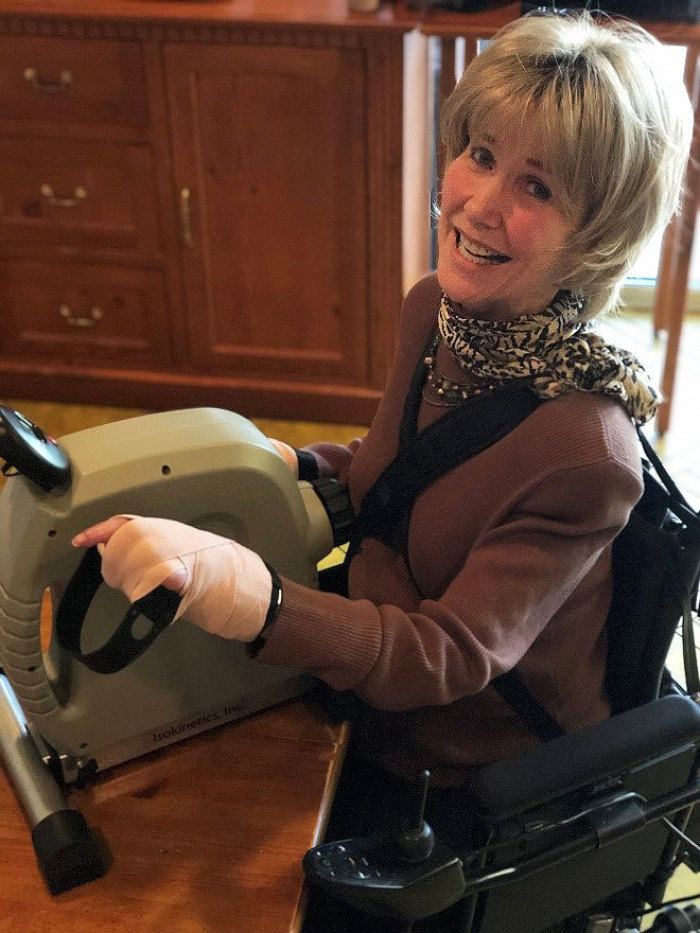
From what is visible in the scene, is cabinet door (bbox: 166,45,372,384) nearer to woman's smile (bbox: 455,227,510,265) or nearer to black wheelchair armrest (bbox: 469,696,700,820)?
woman's smile (bbox: 455,227,510,265)

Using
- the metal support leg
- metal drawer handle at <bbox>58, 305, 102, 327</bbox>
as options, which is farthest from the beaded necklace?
metal drawer handle at <bbox>58, 305, 102, 327</bbox>

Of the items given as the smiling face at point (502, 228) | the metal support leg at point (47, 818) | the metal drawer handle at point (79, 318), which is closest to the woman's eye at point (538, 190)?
the smiling face at point (502, 228)

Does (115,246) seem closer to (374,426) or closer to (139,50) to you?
(139,50)

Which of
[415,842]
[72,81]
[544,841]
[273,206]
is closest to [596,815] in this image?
[544,841]

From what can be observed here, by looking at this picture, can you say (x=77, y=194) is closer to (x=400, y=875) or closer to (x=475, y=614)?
(x=475, y=614)

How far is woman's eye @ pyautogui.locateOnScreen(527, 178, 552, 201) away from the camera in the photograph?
3.00 ft

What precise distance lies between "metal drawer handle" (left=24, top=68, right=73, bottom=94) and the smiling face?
1.67 m

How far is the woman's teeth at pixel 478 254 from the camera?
94 centimetres

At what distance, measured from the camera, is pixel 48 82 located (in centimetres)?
237

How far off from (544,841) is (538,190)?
0.60 m

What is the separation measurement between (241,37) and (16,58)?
553 mm

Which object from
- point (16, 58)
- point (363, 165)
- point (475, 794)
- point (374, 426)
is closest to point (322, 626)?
point (475, 794)

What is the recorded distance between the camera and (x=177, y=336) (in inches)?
105

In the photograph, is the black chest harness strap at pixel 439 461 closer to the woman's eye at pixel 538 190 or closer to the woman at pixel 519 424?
the woman at pixel 519 424
